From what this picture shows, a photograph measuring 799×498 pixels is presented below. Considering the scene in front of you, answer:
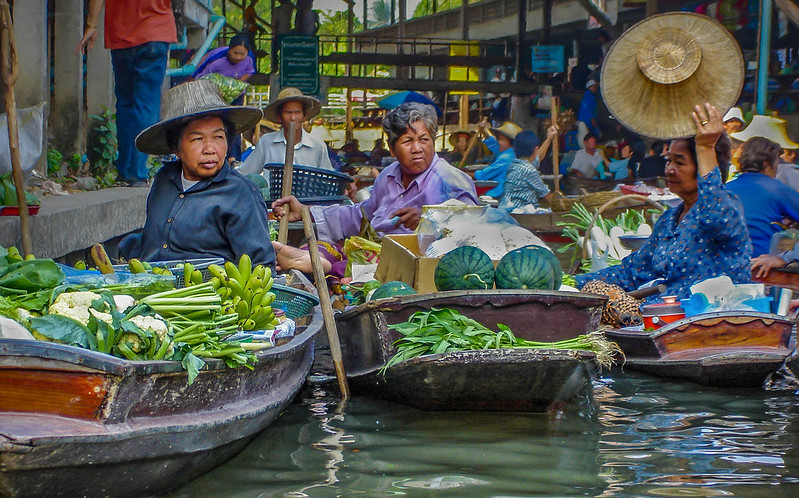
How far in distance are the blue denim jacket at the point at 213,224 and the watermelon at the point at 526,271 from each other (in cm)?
113

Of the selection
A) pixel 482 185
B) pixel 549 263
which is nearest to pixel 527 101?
pixel 482 185

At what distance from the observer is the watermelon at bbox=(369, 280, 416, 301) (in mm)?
4594

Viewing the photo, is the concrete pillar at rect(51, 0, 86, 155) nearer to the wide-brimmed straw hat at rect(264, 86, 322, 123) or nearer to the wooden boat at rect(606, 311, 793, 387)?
the wide-brimmed straw hat at rect(264, 86, 322, 123)

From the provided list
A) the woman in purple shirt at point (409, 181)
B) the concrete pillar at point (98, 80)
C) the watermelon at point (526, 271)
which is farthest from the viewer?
the concrete pillar at point (98, 80)

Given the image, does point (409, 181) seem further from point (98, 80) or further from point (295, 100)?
point (98, 80)

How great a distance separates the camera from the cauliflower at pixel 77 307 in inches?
115

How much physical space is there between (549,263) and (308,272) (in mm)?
1732

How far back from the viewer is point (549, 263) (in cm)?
461

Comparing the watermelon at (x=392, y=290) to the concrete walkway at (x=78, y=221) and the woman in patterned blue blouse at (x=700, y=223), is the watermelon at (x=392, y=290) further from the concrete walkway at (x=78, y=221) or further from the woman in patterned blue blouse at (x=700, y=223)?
the concrete walkway at (x=78, y=221)

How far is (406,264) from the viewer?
16.4 ft


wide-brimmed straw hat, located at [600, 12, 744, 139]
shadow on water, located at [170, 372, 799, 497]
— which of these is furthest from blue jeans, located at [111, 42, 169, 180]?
shadow on water, located at [170, 372, 799, 497]

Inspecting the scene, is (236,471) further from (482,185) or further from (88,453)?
(482,185)

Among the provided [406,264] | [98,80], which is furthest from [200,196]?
[98,80]

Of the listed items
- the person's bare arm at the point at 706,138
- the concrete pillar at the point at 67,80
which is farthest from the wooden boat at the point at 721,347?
the concrete pillar at the point at 67,80
